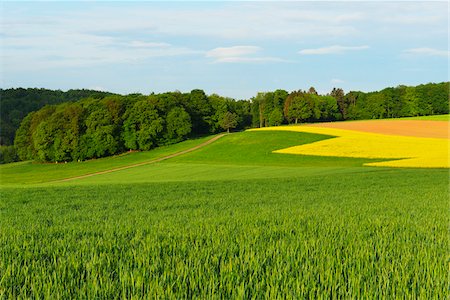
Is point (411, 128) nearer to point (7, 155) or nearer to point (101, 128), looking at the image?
point (101, 128)

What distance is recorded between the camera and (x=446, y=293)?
15.3ft

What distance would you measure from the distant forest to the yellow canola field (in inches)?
1258

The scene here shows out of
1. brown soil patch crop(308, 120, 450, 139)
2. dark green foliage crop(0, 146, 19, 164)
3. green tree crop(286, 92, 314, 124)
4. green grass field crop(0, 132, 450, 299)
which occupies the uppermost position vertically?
green tree crop(286, 92, 314, 124)

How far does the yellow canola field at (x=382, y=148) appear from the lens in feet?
172

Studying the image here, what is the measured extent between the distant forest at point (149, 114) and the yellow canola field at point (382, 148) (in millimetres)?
Answer: 31956

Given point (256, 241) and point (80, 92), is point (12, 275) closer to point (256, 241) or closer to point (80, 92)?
point (256, 241)

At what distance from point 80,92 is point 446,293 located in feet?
541

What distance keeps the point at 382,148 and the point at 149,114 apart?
150 feet

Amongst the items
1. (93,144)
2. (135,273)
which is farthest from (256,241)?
(93,144)

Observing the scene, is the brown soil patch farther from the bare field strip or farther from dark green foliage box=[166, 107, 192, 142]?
dark green foliage box=[166, 107, 192, 142]

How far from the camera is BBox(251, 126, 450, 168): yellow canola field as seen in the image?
52.3 m

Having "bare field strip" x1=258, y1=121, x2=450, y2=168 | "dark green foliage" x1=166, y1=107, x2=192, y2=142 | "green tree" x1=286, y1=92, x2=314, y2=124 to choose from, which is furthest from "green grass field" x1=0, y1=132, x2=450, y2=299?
"green tree" x1=286, y1=92, x2=314, y2=124

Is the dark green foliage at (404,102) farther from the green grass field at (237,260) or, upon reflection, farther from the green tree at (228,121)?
the green grass field at (237,260)

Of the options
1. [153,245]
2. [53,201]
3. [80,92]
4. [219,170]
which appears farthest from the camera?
[80,92]
